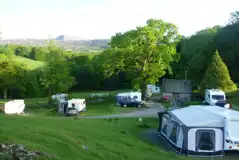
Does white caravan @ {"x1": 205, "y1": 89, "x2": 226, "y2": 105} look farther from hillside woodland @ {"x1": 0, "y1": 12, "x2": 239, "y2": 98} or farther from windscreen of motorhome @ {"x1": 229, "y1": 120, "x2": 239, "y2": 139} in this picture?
windscreen of motorhome @ {"x1": 229, "y1": 120, "x2": 239, "y2": 139}

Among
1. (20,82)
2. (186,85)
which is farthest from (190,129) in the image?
(20,82)

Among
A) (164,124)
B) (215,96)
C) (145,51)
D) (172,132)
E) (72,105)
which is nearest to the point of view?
(172,132)

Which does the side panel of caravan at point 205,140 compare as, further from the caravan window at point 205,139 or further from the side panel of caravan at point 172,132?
the side panel of caravan at point 172,132

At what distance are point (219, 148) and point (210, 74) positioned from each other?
30446 millimetres

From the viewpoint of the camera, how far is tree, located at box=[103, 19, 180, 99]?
44844 mm

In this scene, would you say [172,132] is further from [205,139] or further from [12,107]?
[12,107]

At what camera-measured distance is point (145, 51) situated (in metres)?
46.1

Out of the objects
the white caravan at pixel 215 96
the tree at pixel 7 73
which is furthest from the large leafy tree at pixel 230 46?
the tree at pixel 7 73

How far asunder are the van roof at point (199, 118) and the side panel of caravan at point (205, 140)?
0.31 meters

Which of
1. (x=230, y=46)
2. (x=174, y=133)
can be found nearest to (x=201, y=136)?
(x=174, y=133)

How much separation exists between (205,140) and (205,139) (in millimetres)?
52

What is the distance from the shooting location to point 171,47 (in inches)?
1788

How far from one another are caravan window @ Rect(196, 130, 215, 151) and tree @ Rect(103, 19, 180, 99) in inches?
1124

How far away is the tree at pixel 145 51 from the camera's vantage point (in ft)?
147
